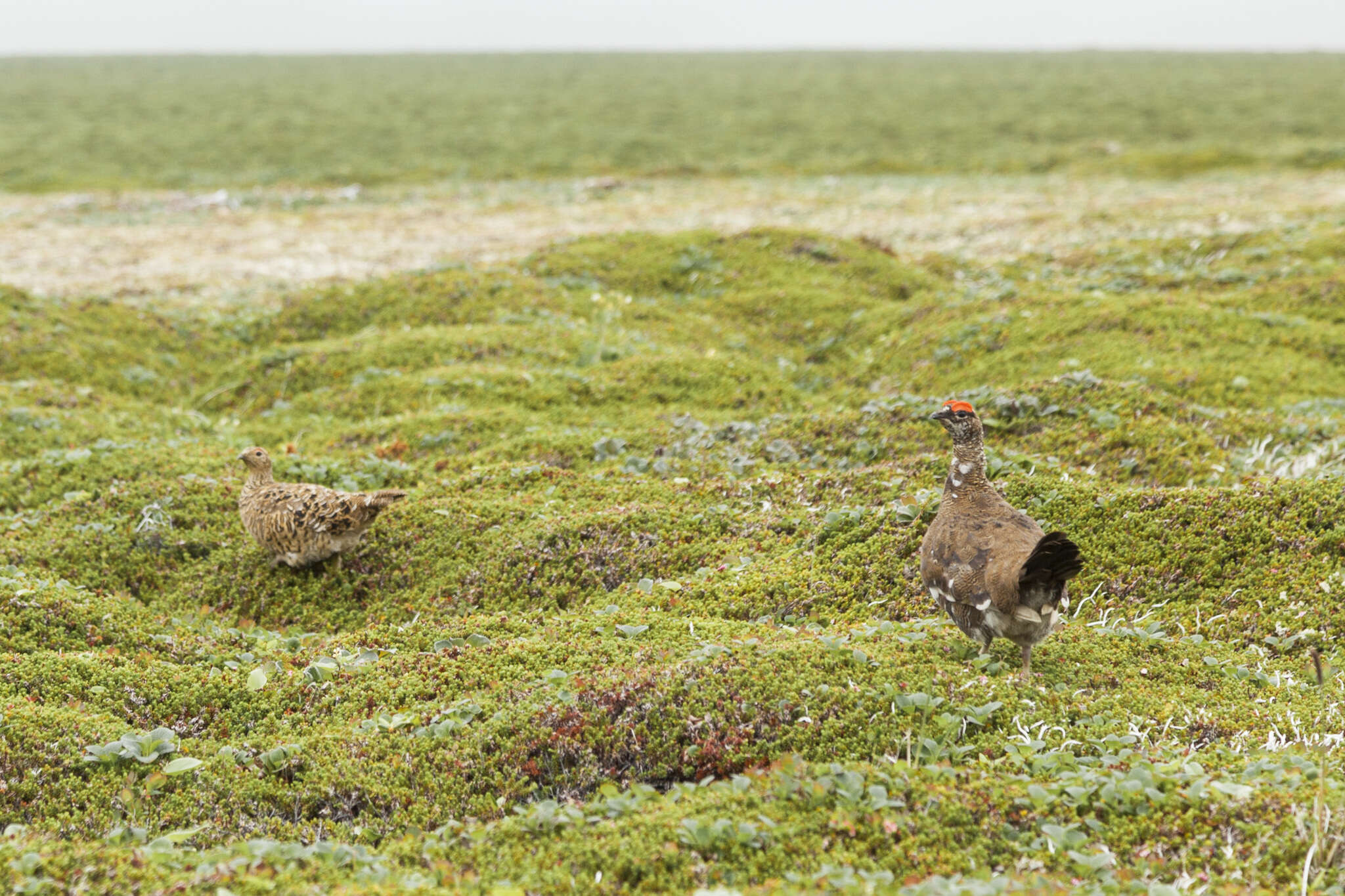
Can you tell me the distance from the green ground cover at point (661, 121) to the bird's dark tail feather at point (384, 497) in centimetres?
5286

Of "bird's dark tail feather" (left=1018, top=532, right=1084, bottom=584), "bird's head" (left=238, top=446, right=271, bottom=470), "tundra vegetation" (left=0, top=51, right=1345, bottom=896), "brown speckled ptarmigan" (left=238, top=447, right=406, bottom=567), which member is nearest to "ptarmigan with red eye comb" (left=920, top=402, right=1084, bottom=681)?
"bird's dark tail feather" (left=1018, top=532, right=1084, bottom=584)

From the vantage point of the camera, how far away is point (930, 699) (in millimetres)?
7219

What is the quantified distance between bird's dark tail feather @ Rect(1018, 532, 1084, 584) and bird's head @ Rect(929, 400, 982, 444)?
1896mm

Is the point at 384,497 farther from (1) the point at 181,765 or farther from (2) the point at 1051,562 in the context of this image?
(2) the point at 1051,562

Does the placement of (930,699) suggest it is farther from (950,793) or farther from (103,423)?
(103,423)

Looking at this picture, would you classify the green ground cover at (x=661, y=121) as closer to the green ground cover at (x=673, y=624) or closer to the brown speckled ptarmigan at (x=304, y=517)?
the green ground cover at (x=673, y=624)

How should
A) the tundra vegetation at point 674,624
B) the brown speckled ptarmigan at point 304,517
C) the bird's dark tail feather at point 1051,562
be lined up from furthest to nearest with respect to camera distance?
1. the brown speckled ptarmigan at point 304,517
2. the bird's dark tail feather at point 1051,562
3. the tundra vegetation at point 674,624

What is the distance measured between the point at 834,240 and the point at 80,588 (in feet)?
67.9

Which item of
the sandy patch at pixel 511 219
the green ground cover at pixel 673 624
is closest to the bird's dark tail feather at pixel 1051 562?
the green ground cover at pixel 673 624

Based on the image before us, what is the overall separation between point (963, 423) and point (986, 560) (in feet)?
5.15

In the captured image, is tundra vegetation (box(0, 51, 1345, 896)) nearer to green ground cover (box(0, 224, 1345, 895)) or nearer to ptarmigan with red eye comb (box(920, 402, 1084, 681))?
green ground cover (box(0, 224, 1345, 895))

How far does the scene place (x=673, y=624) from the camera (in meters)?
9.04

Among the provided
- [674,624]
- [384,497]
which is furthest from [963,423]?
[384,497]

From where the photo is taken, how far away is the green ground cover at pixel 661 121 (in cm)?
6141
